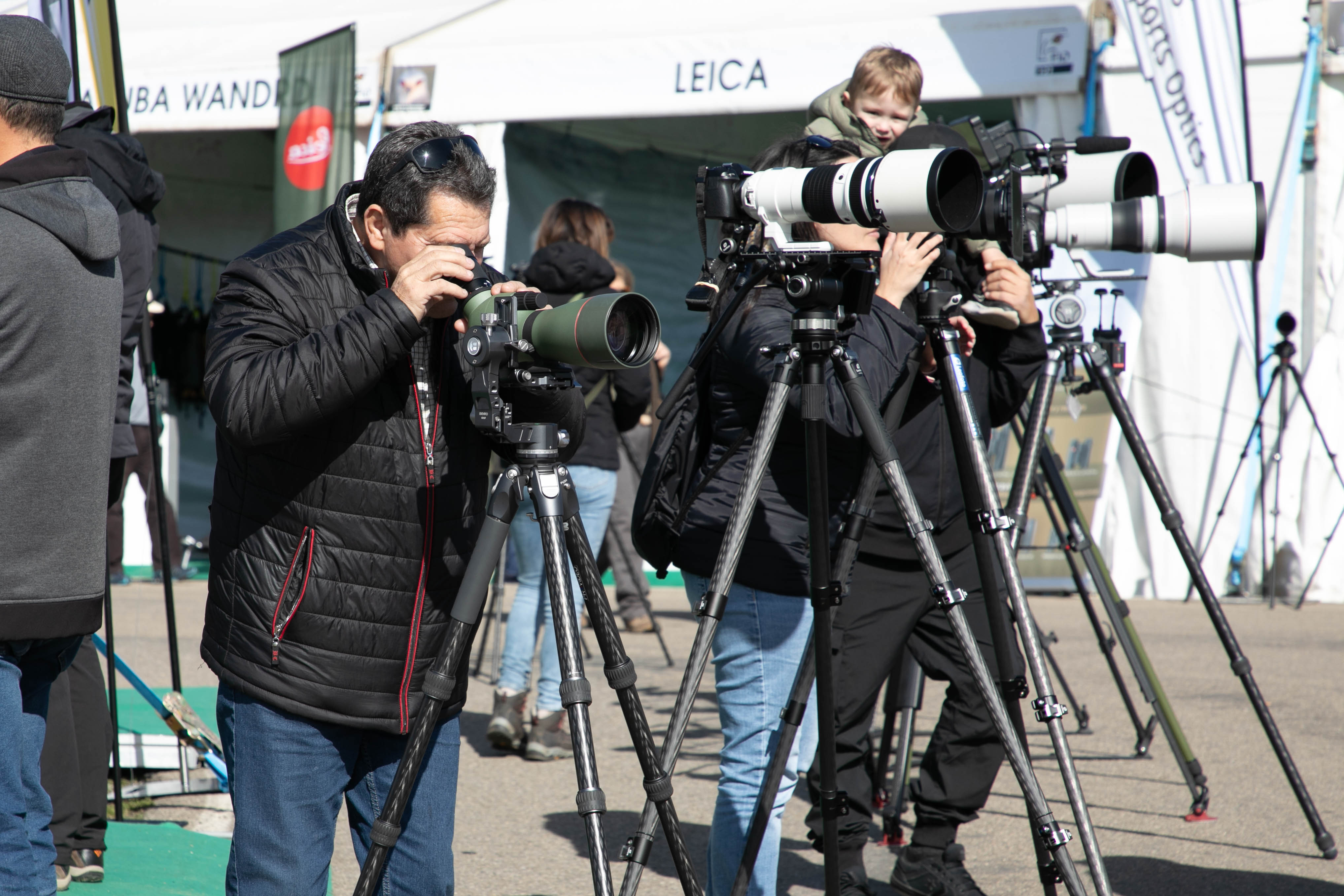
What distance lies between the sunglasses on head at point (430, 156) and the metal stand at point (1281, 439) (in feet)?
22.4

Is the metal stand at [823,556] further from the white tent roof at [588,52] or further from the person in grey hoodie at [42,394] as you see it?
the white tent roof at [588,52]

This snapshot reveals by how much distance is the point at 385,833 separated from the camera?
5.82 ft

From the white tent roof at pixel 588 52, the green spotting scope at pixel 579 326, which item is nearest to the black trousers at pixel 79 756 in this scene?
the green spotting scope at pixel 579 326

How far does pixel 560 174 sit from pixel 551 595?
8306 mm

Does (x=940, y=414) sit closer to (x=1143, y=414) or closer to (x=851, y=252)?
(x=851, y=252)

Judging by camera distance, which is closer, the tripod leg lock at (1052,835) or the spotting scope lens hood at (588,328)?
the spotting scope lens hood at (588,328)

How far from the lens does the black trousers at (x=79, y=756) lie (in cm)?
284

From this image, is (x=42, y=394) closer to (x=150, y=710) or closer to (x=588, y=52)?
(x=150, y=710)

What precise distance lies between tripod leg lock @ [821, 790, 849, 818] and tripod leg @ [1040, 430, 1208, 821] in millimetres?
1678

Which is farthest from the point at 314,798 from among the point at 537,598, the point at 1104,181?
the point at 537,598

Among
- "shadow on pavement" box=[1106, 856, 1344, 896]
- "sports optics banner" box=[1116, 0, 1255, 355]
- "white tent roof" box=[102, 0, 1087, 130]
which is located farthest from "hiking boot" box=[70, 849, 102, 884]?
"sports optics banner" box=[1116, 0, 1255, 355]

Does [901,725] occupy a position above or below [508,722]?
above

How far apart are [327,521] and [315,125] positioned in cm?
680

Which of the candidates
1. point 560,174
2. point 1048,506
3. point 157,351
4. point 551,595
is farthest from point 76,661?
point 157,351
